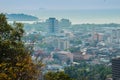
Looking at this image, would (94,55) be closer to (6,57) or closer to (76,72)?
(76,72)

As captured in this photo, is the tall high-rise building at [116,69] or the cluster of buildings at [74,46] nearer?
the tall high-rise building at [116,69]

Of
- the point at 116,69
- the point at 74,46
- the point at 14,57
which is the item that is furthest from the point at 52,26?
the point at 14,57

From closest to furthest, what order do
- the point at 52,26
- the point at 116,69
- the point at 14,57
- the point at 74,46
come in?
the point at 14,57, the point at 116,69, the point at 74,46, the point at 52,26

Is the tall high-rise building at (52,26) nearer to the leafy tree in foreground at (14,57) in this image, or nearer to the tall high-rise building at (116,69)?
the tall high-rise building at (116,69)

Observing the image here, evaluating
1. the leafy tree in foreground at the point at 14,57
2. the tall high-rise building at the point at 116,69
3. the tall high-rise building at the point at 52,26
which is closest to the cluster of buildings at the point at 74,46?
the tall high-rise building at the point at 52,26

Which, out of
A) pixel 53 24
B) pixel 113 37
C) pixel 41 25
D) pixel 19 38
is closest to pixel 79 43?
pixel 113 37

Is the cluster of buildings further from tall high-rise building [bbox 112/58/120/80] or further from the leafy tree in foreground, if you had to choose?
the leafy tree in foreground

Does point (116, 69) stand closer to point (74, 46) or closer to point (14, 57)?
point (14, 57)

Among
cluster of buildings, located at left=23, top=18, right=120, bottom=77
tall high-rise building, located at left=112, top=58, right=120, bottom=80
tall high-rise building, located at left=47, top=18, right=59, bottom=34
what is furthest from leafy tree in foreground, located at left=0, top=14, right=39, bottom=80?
tall high-rise building, located at left=47, top=18, right=59, bottom=34
